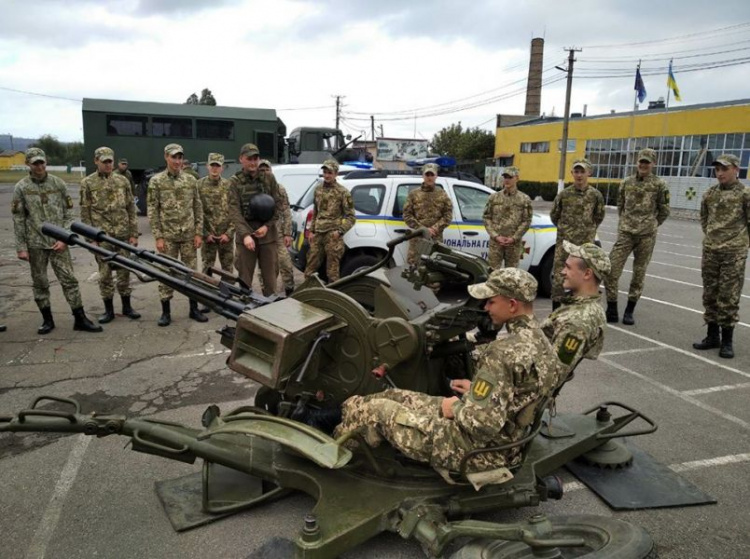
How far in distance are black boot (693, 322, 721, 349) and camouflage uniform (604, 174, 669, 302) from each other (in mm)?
1082

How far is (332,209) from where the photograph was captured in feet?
25.1

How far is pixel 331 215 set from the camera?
765cm

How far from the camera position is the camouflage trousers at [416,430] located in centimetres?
279

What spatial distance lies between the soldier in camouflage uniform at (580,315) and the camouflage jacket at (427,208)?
405 cm

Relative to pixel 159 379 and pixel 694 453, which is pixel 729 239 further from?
pixel 159 379

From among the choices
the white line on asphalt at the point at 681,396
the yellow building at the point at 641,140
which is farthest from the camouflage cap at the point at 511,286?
the yellow building at the point at 641,140

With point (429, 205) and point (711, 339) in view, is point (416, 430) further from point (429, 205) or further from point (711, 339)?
point (429, 205)

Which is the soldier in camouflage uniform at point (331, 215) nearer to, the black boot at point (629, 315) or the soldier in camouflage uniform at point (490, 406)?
the black boot at point (629, 315)

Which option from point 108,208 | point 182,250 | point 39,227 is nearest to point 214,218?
point 182,250

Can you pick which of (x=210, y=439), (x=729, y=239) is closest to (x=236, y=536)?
(x=210, y=439)

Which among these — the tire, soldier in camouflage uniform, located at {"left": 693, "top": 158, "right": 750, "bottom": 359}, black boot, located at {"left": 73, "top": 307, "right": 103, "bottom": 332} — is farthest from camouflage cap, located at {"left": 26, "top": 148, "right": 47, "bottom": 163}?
soldier in camouflage uniform, located at {"left": 693, "top": 158, "right": 750, "bottom": 359}

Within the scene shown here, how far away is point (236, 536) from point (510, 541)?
4.86ft

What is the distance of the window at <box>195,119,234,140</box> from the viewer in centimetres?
2173

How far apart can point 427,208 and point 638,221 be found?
8.81ft
